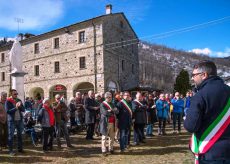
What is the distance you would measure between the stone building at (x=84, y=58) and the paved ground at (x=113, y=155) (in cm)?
1673

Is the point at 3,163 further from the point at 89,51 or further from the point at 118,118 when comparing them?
the point at 89,51

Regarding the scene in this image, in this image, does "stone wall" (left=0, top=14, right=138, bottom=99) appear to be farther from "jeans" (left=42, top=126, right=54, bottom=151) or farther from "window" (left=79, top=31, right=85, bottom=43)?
"jeans" (left=42, top=126, right=54, bottom=151)

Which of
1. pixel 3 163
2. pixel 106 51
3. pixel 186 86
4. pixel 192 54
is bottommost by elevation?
pixel 3 163

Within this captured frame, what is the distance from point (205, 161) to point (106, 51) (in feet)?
80.3

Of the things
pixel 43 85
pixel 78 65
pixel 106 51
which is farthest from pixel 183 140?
pixel 43 85

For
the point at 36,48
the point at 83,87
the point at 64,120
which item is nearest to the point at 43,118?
the point at 64,120

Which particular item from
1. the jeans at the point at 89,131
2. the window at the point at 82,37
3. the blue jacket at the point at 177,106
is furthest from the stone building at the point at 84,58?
the jeans at the point at 89,131

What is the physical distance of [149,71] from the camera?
73938 mm

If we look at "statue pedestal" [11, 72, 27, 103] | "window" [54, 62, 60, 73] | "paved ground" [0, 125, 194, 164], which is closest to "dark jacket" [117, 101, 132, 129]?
"paved ground" [0, 125, 194, 164]

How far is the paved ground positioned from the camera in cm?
755

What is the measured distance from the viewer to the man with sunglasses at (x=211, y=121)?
9.44ft

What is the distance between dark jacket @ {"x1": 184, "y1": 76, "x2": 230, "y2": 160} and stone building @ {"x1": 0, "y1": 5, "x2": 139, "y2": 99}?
23331 millimetres

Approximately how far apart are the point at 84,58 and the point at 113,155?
2066cm

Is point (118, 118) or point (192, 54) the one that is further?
point (192, 54)
